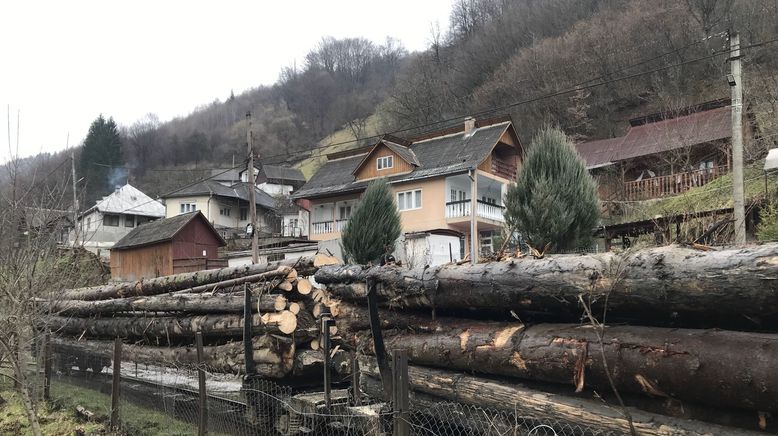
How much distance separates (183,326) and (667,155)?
1109 inches

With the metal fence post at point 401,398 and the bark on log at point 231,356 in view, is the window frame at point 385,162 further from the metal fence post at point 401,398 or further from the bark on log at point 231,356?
the metal fence post at point 401,398

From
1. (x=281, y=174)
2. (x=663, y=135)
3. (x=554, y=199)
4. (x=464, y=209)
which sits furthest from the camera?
(x=281, y=174)

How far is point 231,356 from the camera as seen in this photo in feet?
27.3

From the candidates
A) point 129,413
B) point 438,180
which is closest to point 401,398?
point 129,413

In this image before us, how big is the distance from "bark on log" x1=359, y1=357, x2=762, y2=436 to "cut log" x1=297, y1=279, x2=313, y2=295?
9.10 ft

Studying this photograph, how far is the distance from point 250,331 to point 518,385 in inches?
158

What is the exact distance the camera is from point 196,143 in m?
92.9

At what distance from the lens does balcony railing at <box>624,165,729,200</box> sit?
27.1 m

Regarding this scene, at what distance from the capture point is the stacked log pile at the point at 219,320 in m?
7.88

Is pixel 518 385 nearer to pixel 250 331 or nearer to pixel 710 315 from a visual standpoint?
pixel 710 315

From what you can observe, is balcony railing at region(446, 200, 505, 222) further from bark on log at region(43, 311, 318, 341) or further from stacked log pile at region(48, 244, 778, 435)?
stacked log pile at region(48, 244, 778, 435)

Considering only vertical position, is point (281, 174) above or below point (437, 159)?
above

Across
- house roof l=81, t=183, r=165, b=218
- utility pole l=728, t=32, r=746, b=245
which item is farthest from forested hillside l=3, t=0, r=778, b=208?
house roof l=81, t=183, r=165, b=218

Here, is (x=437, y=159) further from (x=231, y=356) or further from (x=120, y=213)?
(x=120, y=213)
